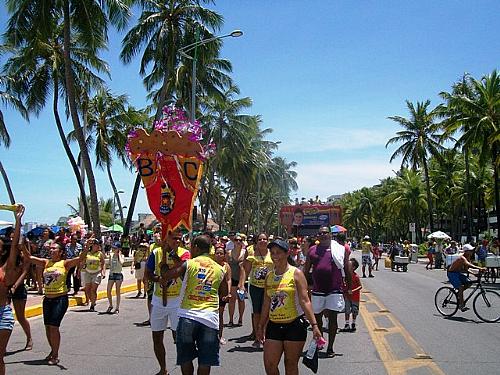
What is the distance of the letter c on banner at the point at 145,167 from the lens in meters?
7.42

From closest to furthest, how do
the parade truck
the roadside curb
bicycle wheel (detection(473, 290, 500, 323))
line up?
bicycle wheel (detection(473, 290, 500, 323)), the roadside curb, the parade truck

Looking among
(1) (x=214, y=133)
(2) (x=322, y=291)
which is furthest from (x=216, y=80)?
(2) (x=322, y=291)

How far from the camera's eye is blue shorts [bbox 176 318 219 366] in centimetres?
539

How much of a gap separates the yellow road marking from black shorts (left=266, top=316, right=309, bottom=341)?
7.66ft

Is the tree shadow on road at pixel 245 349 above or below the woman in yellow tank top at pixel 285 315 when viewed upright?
below

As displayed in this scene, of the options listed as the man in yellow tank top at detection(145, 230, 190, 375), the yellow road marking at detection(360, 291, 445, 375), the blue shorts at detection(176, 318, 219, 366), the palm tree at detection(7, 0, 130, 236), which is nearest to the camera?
the blue shorts at detection(176, 318, 219, 366)

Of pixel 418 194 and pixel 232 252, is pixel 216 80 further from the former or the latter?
pixel 418 194

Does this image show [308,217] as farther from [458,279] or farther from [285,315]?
[285,315]

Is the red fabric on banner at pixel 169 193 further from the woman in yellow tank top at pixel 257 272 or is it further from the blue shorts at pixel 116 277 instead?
the blue shorts at pixel 116 277

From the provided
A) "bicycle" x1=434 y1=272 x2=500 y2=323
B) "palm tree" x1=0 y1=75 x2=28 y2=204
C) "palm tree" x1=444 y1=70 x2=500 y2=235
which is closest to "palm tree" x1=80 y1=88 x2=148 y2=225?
"palm tree" x1=0 y1=75 x2=28 y2=204

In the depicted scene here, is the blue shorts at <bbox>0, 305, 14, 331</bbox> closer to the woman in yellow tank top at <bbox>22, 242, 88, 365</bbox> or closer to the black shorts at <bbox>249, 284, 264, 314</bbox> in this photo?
the woman in yellow tank top at <bbox>22, 242, 88, 365</bbox>

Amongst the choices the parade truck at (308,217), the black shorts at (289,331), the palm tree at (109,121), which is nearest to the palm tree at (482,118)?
the parade truck at (308,217)

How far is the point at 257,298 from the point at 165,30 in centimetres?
2281

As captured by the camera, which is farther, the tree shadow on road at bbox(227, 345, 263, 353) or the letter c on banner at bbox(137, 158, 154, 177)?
the tree shadow on road at bbox(227, 345, 263, 353)
